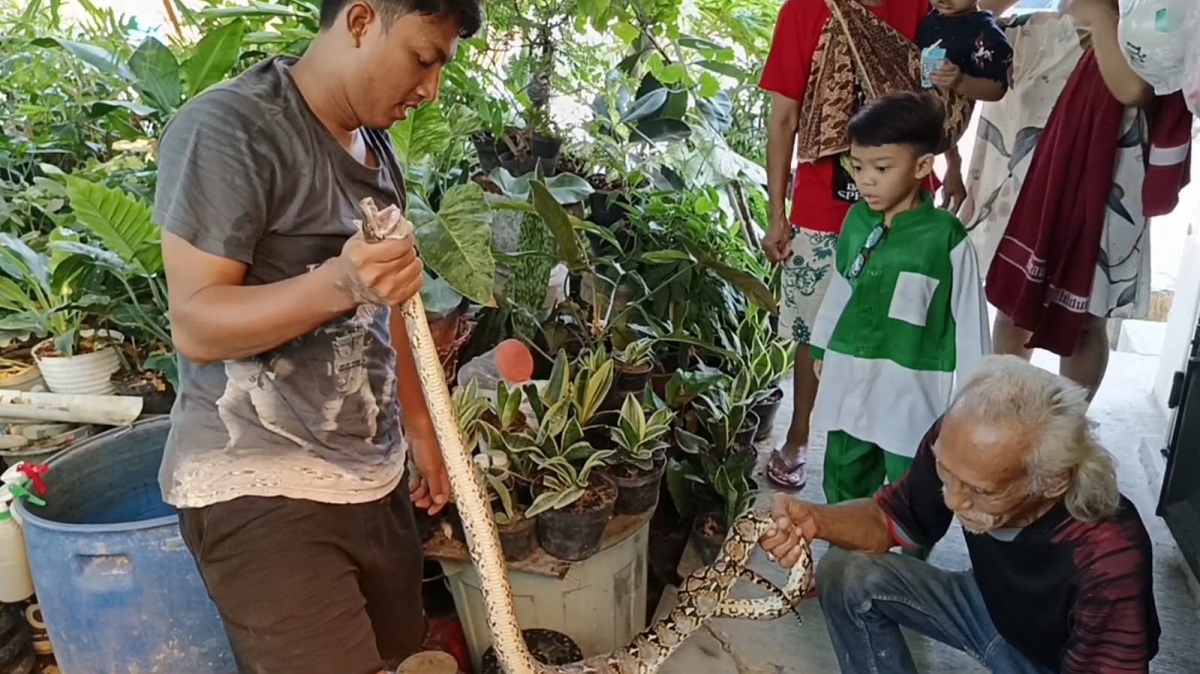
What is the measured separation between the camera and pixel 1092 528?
144 cm

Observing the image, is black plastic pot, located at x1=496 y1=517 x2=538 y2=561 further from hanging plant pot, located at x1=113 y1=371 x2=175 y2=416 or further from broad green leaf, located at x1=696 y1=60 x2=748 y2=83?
broad green leaf, located at x1=696 y1=60 x2=748 y2=83

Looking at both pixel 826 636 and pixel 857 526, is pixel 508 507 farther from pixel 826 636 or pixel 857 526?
pixel 826 636

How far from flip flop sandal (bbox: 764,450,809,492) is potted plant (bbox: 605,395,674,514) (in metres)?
0.87

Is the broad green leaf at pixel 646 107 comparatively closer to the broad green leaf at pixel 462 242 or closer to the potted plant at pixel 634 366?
the potted plant at pixel 634 366

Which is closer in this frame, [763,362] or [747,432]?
[747,432]

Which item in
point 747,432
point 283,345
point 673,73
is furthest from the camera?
point 673,73

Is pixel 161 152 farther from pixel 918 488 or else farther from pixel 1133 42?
pixel 1133 42

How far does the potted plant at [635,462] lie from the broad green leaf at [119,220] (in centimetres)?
105

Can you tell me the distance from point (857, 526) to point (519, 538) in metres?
0.66

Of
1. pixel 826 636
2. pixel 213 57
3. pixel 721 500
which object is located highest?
pixel 213 57

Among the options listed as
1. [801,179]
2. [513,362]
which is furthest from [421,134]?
[801,179]

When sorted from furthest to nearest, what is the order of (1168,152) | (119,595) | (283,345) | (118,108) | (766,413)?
(766,413) → (118,108) → (1168,152) → (119,595) → (283,345)

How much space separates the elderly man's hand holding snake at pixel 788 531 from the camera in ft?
5.29

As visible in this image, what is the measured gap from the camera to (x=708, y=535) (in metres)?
2.42
